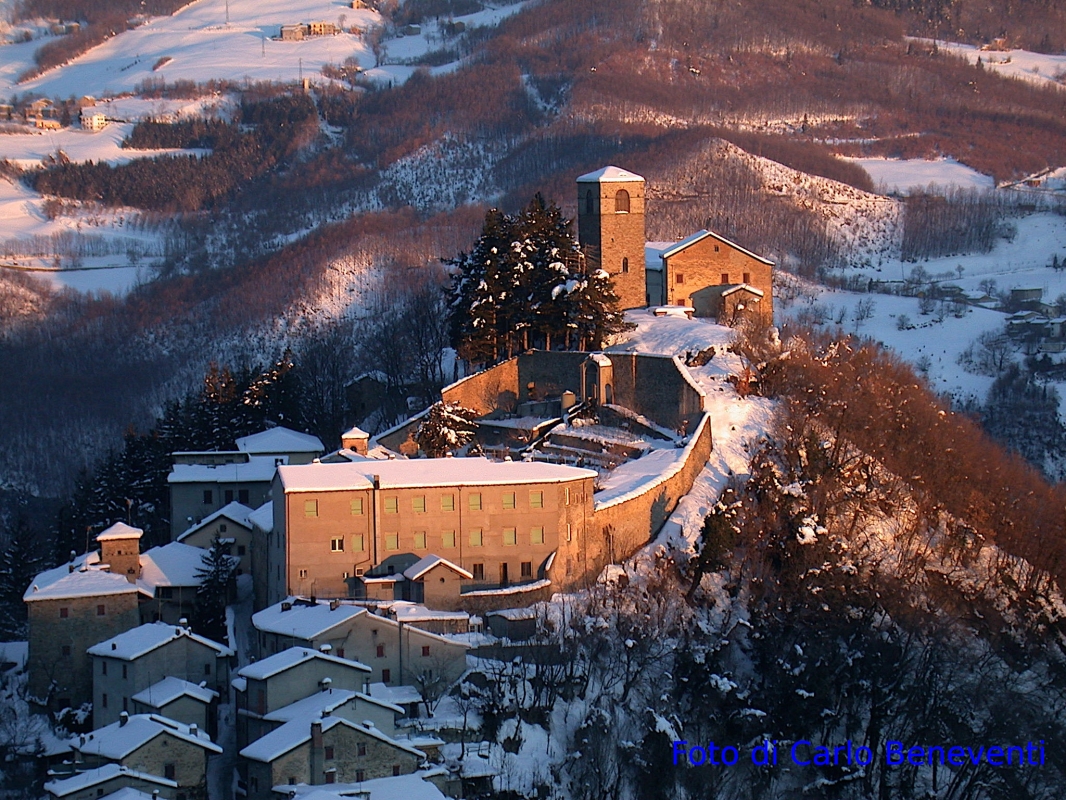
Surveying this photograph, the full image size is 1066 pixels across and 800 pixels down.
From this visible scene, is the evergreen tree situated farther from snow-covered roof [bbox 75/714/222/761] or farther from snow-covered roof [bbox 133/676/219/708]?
snow-covered roof [bbox 75/714/222/761]

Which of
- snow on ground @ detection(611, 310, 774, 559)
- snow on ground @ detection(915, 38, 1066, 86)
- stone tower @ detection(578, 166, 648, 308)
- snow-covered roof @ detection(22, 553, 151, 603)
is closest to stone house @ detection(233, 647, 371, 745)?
snow-covered roof @ detection(22, 553, 151, 603)

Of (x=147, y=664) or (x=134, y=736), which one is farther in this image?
(x=147, y=664)

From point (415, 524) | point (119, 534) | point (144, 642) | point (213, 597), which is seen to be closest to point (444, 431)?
point (415, 524)

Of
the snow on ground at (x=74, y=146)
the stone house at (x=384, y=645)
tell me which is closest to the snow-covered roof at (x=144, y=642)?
the stone house at (x=384, y=645)

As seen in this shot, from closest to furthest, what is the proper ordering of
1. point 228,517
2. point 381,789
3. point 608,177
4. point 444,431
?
point 381,789 → point 228,517 → point 444,431 → point 608,177

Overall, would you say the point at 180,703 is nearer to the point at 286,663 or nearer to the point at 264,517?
the point at 286,663

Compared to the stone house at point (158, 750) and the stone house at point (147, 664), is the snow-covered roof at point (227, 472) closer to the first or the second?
the stone house at point (147, 664)

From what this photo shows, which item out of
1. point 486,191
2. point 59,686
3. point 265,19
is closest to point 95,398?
point 486,191
